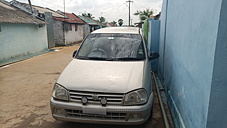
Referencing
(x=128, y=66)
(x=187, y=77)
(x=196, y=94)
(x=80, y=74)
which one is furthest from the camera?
(x=128, y=66)

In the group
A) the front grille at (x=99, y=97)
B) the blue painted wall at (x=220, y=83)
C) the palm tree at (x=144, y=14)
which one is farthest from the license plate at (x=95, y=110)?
the palm tree at (x=144, y=14)

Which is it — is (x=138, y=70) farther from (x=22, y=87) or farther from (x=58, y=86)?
(x=22, y=87)

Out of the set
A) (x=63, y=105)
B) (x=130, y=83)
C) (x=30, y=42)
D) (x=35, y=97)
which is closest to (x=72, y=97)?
(x=63, y=105)

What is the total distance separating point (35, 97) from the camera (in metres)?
4.83

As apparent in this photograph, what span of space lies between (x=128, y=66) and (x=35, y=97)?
2.96m

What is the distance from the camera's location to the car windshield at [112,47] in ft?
12.3

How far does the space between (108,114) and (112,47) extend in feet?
5.43

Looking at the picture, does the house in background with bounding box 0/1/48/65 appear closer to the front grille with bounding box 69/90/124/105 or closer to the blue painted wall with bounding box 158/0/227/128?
the front grille with bounding box 69/90/124/105

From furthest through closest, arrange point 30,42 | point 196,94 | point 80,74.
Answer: point 30,42 → point 80,74 → point 196,94

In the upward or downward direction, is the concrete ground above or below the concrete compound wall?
below

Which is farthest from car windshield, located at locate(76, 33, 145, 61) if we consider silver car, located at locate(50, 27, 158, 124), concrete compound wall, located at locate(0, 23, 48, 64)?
concrete compound wall, located at locate(0, 23, 48, 64)

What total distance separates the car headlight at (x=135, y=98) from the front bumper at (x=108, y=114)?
0.21 ft

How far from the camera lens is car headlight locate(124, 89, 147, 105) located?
9.08 feet

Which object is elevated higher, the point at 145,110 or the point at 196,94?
the point at 196,94
